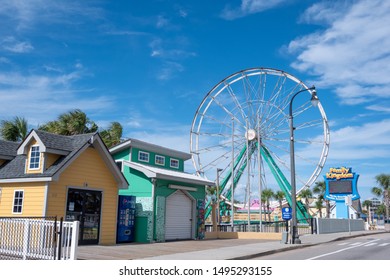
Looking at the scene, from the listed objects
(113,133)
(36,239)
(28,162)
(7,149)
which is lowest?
(36,239)

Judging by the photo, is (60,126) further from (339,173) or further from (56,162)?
(339,173)

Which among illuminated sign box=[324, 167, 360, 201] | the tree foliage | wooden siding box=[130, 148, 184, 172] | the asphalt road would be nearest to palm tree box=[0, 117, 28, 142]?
the tree foliage

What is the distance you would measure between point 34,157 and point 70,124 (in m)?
10.0

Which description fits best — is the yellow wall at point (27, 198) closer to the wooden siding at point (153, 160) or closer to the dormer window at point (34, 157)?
the dormer window at point (34, 157)

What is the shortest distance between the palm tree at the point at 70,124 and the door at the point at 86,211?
971cm

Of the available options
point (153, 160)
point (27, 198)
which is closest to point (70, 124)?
point (153, 160)

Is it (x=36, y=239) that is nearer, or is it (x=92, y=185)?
(x=36, y=239)

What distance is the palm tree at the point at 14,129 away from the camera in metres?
25.3

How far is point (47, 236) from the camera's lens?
38.4 feet

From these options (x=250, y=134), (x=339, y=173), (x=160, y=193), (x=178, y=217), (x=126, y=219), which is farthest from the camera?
(x=339, y=173)

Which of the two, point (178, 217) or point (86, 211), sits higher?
point (86, 211)

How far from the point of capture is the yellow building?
630 inches

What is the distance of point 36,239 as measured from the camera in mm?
11930

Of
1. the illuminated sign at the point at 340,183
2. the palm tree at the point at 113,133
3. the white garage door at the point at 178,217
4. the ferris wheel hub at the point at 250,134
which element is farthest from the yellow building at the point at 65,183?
the illuminated sign at the point at 340,183
